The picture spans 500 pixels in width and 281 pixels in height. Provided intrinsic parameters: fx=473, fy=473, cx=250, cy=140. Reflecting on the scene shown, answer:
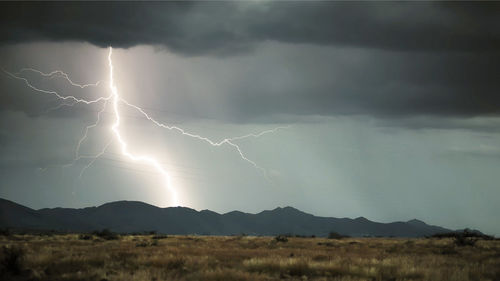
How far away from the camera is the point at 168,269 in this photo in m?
18.7

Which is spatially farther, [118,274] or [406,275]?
[406,275]

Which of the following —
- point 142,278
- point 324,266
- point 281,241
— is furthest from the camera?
point 281,241

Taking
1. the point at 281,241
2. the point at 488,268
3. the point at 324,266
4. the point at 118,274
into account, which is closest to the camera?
the point at 118,274

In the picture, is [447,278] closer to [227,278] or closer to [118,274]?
[227,278]

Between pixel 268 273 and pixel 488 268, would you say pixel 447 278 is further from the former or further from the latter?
pixel 268 273

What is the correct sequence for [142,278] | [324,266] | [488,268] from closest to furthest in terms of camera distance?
1. [142,278]
2. [324,266]
3. [488,268]

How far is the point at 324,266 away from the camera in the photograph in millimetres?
19078

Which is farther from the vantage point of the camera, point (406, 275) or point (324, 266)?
point (324, 266)

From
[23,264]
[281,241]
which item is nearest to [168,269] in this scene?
[23,264]

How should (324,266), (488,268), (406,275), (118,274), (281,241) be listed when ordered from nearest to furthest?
(118,274)
(406,275)
(324,266)
(488,268)
(281,241)

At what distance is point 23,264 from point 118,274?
16.4 ft

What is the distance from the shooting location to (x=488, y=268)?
67.0ft

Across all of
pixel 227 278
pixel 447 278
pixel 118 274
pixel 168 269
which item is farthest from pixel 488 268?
pixel 118 274

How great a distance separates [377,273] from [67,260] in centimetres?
1250
